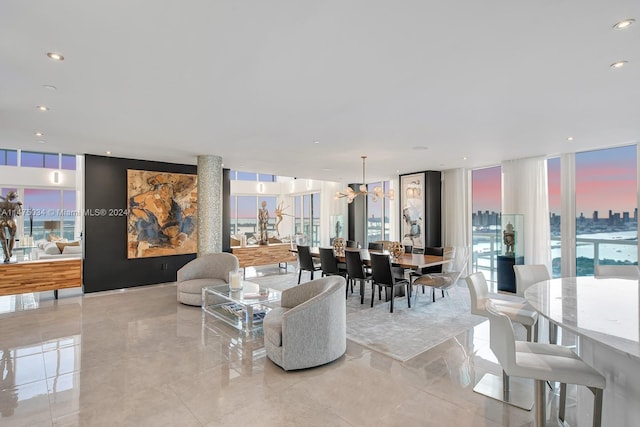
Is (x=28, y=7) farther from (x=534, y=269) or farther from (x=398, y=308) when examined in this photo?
(x=398, y=308)

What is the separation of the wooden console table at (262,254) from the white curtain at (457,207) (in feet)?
14.1

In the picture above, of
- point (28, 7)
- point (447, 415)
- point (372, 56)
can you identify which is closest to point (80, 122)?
point (28, 7)

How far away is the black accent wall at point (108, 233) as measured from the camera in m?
6.39

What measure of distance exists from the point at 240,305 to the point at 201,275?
5.35ft

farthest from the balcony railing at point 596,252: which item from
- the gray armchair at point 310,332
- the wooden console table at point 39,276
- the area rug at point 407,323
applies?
the wooden console table at point 39,276

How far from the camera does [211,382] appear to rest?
2.94 meters

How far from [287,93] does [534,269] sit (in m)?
3.33

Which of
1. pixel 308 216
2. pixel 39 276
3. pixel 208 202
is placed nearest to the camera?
pixel 39 276

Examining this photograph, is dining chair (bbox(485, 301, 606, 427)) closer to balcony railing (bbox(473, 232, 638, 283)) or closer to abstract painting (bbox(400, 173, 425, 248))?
balcony railing (bbox(473, 232, 638, 283))

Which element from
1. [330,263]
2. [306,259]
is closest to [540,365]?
[330,263]

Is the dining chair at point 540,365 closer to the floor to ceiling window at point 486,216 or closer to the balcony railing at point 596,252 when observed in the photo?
the balcony railing at point 596,252

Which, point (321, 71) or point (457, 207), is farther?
point (457, 207)

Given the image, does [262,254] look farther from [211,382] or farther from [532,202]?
[532,202]

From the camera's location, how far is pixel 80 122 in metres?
4.28
